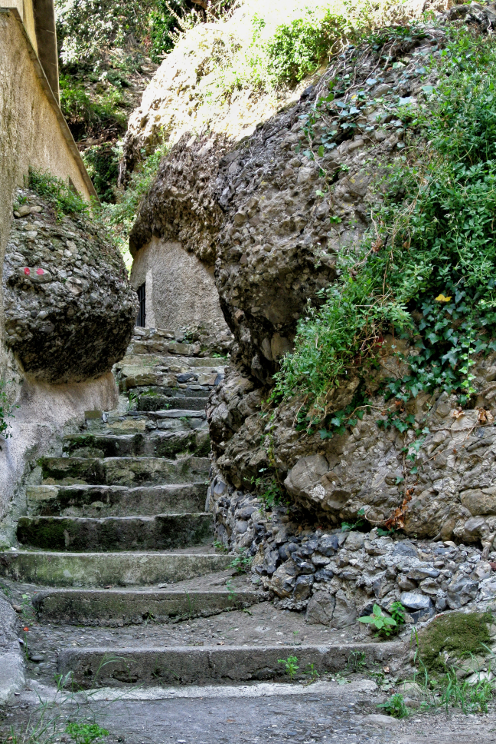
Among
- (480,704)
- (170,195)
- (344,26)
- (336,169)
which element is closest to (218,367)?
(170,195)

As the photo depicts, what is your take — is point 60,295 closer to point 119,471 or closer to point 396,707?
point 119,471

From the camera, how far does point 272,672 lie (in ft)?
9.10

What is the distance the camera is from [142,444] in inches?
217

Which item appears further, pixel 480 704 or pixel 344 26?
pixel 344 26

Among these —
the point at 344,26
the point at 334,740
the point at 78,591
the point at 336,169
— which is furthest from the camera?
the point at 344,26

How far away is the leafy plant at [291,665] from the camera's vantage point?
2732mm

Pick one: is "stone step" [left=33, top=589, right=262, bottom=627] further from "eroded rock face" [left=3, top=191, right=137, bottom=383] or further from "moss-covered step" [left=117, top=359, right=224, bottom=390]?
"moss-covered step" [left=117, top=359, right=224, bottom=390]

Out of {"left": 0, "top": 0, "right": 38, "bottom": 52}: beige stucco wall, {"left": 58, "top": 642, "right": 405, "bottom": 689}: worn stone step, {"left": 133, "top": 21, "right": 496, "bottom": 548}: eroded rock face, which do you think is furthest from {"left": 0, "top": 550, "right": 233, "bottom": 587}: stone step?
{"left": 0, "top": 0, "right": 38, "bottom": 52}: beige stucco wall

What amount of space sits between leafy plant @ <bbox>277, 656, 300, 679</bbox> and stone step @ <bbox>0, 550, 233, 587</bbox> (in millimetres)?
1242

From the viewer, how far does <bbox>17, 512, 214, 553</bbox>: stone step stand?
14.1 ft

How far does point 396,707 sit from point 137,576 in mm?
1942

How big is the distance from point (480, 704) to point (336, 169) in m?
2.77

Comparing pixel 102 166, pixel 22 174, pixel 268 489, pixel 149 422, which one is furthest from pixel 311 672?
pixel 102 166

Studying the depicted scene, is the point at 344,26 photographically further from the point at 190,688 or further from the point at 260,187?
the point at 190,688
